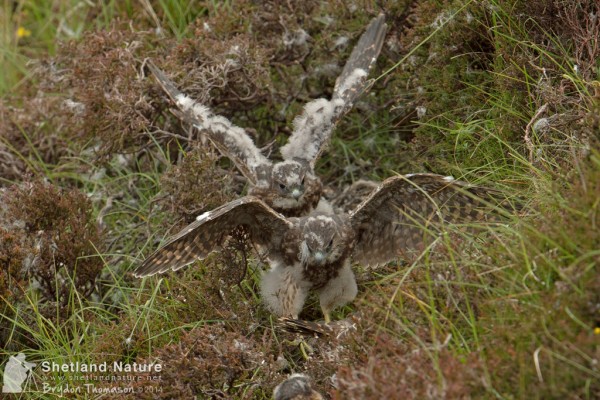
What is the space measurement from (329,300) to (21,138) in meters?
3.39

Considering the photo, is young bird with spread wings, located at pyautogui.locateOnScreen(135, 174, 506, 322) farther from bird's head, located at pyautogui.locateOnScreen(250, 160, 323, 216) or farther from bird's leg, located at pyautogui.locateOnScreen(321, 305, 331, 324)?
bird's head, located at pyautogui.locateOnScreen(250, 160, 323, 216)

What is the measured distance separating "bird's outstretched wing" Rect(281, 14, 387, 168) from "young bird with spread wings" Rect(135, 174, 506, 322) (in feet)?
3.39

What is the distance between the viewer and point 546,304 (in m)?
3.59

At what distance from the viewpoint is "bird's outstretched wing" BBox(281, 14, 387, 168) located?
6387mm

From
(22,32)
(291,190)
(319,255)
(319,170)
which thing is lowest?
(319,170)

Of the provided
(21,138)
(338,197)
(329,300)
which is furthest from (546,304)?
(21,138)

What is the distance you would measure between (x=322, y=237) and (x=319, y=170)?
1.77 m

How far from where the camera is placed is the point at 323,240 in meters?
5.16

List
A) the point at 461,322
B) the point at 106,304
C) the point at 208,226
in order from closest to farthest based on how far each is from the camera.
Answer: the point at 461,322
the point at 208,226
the point at 106,304

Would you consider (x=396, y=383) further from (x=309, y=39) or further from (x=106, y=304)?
(x=309, y=39)

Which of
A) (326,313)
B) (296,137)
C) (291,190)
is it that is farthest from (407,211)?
(296,137)

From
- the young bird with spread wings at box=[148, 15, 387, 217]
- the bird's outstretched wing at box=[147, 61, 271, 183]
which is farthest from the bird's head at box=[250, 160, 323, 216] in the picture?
the bird's outstretched wing at box=[147, 61, 271, 183]

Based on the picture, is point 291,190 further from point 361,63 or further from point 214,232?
point 361,63

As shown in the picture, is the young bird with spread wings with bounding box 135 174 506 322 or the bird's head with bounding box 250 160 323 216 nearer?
the young bird with spread wings with bounding box 135 174 506 322
